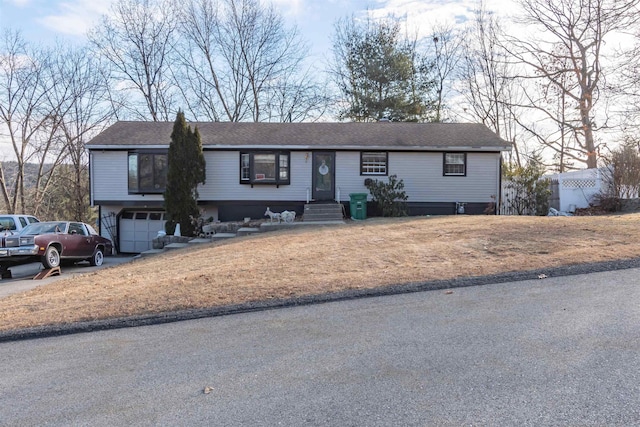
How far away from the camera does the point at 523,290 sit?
21.5 feet

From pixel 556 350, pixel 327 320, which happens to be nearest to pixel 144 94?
pixel 327 320

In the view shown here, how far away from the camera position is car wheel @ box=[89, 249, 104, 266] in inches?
632

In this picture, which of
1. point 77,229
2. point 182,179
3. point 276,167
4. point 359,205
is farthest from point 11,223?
point 359,205

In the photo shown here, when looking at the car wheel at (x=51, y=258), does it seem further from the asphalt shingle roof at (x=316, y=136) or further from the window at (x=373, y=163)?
the window at (x=373, y=163)

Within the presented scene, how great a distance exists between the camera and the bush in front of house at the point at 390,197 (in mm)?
18109

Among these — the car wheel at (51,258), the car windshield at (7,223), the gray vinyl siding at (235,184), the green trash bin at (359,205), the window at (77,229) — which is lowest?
the car wheel at (51,258)

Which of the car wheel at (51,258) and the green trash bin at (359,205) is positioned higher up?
the green trash bin at (359,205)

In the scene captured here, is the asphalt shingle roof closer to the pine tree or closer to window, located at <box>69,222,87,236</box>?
the pine tree

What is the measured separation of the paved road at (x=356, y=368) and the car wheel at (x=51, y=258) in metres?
9.25

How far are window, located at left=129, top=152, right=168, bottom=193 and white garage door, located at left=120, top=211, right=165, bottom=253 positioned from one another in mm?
1715

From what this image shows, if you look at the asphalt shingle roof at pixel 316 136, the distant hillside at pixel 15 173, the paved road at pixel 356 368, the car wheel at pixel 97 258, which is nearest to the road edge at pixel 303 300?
the paved road at pixel 356 368

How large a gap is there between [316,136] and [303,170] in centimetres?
166

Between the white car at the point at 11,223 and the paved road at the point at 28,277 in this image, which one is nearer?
the paved road at the point at 28,277

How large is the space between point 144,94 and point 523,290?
31316 mm
